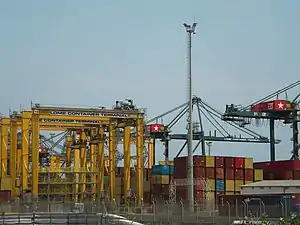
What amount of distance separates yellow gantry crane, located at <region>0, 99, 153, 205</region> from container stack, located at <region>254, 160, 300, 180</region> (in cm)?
1662

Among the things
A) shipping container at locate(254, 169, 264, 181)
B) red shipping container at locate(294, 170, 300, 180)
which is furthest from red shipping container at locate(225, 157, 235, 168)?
red shipping container at locate(294, 170, 300, 180)

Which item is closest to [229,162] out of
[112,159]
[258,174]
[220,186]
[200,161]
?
[220,186]

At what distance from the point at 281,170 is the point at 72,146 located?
106ft

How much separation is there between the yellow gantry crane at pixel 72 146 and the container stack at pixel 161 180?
4912mm

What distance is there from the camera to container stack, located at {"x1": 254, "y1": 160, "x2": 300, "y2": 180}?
2950 inches

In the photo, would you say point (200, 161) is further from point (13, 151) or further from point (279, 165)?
point (13, 151)

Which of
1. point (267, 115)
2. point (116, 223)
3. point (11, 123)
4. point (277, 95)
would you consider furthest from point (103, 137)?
point (116, 223)

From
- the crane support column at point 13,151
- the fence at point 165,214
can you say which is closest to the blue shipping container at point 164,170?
the crane support column at point 13,151

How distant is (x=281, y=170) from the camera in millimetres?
78000

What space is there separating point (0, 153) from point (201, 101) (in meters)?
67.7

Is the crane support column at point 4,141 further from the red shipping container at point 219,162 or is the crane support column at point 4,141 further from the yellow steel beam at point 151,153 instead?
the yellow steel beam at point 151,153

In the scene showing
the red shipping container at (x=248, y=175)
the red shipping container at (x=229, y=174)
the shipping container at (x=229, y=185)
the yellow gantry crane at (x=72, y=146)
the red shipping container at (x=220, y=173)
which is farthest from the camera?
the red shipping container at (x=248, y=175)

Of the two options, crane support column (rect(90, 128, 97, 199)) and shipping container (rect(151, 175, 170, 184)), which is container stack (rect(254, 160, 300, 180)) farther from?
crane support column (rect(90, 128, 97, 199))

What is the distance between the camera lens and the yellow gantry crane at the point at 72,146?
7238cm
